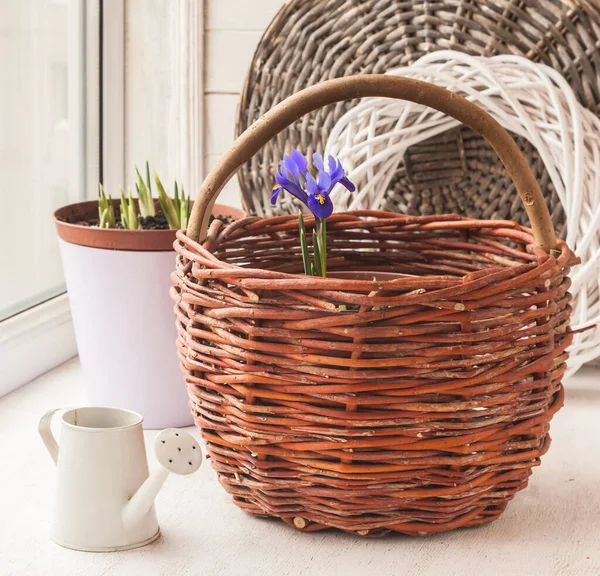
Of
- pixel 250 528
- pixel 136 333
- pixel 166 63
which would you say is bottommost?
pixel 250 528

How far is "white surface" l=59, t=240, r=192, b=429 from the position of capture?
0.95m

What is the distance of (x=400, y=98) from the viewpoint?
0.70 m

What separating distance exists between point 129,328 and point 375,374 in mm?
416

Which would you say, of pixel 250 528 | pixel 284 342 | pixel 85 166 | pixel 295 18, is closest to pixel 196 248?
pixel 284 342

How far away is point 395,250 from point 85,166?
741mm

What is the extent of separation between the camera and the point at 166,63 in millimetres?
1498

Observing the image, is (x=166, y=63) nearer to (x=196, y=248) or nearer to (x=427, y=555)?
(x=196, y=248)

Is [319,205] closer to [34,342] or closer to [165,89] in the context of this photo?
[34,342]

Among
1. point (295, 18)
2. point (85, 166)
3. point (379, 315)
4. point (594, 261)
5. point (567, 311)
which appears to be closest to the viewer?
point (379, 315)

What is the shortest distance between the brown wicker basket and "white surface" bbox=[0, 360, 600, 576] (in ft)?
0.07

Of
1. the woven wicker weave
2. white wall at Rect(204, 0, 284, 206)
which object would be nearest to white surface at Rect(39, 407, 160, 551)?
the woven wicker weave

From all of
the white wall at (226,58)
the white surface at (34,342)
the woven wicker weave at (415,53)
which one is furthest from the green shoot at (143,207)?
the white wall at (226,58)

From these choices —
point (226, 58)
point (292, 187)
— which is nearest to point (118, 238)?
point (292, 187)

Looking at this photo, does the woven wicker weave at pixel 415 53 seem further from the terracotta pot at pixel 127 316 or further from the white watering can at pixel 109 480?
the white watering can at pixel 109 480
